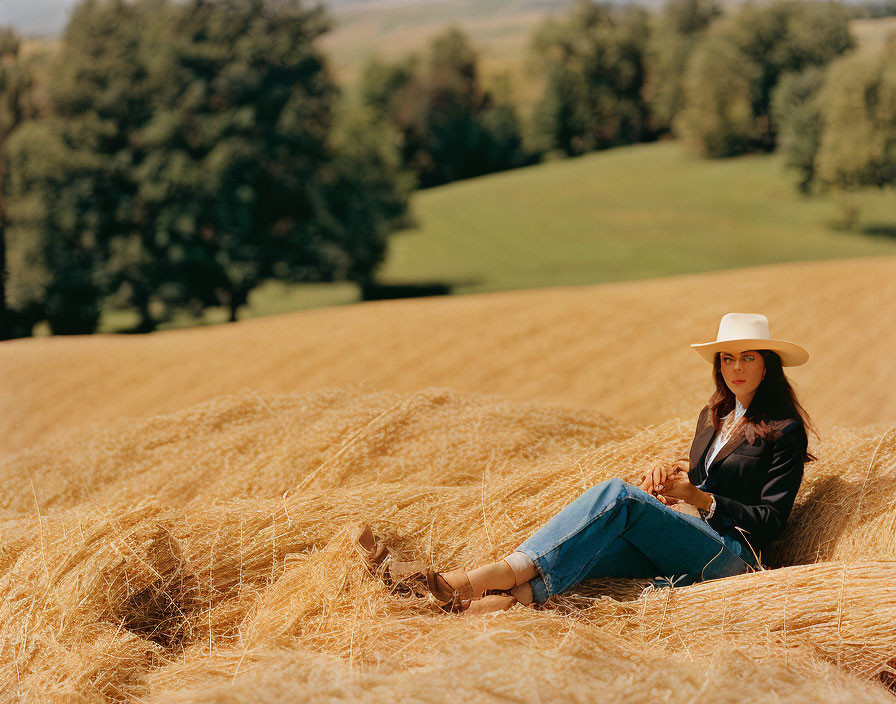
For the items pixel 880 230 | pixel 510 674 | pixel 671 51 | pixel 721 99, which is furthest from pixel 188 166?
pixel 671 51

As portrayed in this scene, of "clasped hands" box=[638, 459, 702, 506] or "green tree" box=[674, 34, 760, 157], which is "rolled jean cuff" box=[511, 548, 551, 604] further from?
"green tree" box=[674, 34, 760, 157]

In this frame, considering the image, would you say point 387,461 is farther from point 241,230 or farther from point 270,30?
point 270,30

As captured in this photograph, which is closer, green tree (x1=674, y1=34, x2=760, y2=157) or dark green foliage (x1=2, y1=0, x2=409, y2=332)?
dark green foliage (x1=2, y1=0, x2=409, y2=332)

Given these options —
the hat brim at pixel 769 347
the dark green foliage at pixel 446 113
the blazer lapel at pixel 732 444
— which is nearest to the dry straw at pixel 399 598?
the blazer lapel at pixel 732 444

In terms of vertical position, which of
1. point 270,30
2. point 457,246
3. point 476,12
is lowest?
point 457,246

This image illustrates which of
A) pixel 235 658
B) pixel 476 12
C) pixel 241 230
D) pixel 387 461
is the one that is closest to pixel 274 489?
pixel 387 461

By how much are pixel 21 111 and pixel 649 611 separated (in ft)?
81.8

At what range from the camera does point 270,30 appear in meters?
24.1

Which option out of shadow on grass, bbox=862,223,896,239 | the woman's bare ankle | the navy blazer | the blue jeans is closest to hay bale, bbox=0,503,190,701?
the woman's bare ankle

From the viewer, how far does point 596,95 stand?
156 feet

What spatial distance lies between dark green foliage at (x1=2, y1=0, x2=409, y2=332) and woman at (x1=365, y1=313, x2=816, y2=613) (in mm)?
19402

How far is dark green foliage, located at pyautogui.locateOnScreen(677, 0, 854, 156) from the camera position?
130ft

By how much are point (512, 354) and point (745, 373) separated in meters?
5.18

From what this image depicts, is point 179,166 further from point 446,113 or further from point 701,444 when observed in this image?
point 446,113
